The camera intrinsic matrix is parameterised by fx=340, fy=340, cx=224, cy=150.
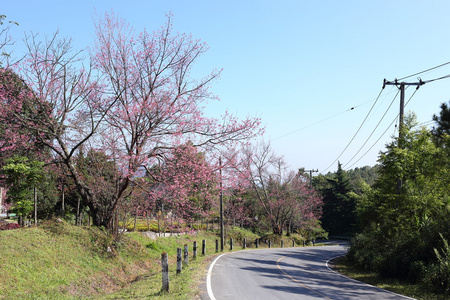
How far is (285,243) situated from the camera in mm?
41969

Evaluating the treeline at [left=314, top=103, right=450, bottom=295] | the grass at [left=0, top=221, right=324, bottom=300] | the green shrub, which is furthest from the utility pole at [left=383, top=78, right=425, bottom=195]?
the green shrub

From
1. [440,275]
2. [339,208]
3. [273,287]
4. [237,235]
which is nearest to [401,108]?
[440,275]

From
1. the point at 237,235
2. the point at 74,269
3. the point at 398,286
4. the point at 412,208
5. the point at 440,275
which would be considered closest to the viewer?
the point at 74,269

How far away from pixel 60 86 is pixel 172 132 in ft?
18.2

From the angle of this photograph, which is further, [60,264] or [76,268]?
[76,268]

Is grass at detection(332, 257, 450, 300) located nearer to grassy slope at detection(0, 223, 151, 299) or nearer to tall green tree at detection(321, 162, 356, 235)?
grassy slope at detection(0, 223, 151, 299)

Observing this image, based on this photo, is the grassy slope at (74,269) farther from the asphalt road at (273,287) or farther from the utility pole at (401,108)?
the utility pole at (401,108)

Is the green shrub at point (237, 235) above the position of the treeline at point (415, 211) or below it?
below

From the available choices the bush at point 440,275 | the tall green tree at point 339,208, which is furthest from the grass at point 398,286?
the tall green tree at point 339,208

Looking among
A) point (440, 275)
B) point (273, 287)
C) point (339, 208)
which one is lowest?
point (440, 275)

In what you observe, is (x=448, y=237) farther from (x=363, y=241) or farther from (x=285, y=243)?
(x=285, y=243)

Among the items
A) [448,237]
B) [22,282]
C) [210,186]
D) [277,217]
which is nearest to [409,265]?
[448,237]

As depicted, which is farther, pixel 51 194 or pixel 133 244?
pixel 51 194

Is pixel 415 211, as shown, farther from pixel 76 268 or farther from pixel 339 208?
pixel 339 208
